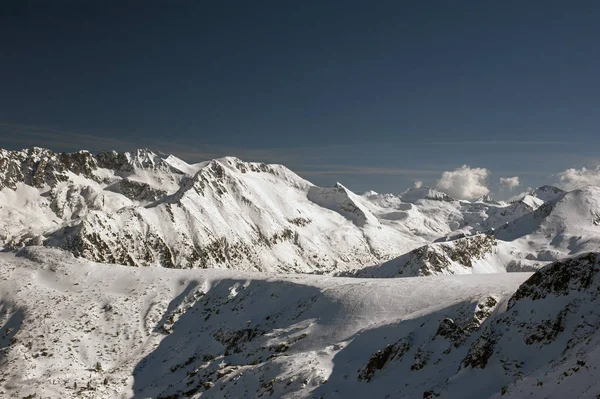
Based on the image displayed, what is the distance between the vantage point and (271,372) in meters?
38.1

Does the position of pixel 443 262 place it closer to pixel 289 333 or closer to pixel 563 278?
pixel 289 333

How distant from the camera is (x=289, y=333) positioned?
47656 mm

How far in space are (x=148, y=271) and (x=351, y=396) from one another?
58.2 meters

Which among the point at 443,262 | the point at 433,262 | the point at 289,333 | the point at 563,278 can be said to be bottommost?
the point at 563,278

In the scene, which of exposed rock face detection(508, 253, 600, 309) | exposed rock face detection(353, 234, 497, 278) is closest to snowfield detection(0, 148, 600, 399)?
exposed rock face detection(508, 253, 600, 309)

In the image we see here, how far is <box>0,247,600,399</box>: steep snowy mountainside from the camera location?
24.8 metres

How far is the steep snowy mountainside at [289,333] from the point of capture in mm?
24844

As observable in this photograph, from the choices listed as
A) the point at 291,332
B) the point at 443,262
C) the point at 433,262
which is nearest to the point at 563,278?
the point at 291,332

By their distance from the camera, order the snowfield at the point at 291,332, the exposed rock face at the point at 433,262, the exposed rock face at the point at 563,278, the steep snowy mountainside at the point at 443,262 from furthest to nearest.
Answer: the steep snowy mountainside at the point at 443,262 < the exposed rock face at the point at 433,262 < the exposed rock face at the point at 563,278 < the snowfield at the point at 291,332

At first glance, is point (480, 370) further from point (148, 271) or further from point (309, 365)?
point (148, 271)

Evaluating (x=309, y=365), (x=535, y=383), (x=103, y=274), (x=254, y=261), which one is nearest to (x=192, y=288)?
(x=103, y=274)

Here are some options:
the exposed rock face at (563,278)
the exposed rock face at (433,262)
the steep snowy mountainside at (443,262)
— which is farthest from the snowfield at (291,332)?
the steep snowy mountainside at (443,262)

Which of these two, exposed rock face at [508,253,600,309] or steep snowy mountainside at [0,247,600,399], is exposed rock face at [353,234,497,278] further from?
exposed rock face at [508,253,600,309]

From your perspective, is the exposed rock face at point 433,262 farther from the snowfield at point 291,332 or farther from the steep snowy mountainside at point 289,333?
the steep snowy mountainside at point 289,333
